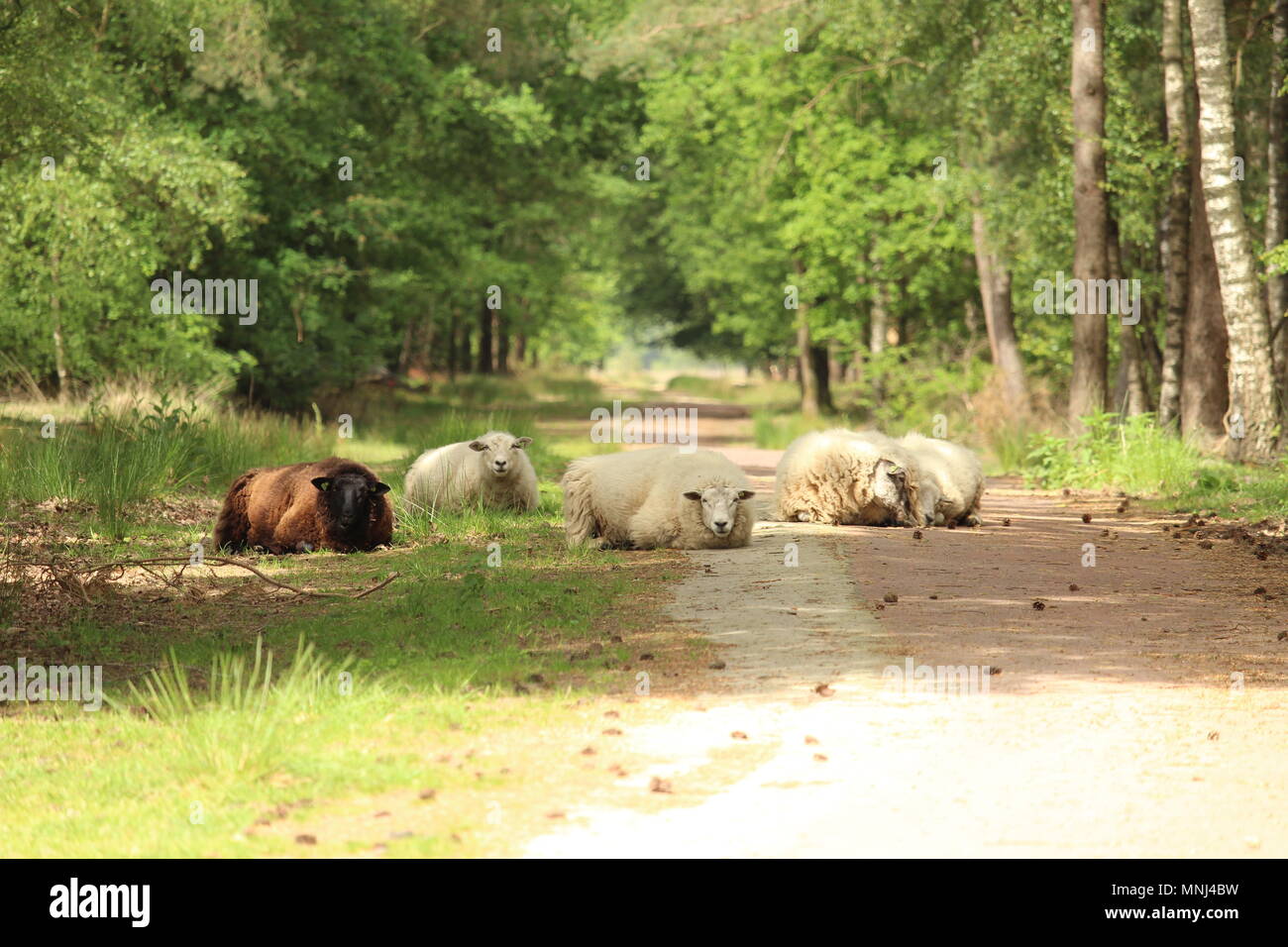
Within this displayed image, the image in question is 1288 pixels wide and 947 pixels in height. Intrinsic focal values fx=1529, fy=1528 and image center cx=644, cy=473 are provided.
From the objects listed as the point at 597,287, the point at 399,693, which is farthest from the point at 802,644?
the point at 597,287

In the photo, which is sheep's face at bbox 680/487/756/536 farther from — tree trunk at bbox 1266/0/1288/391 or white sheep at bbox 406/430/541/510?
tree trunk at bbox 1266/0/1288/391

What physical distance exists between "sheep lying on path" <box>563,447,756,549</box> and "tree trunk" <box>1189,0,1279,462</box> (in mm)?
8453

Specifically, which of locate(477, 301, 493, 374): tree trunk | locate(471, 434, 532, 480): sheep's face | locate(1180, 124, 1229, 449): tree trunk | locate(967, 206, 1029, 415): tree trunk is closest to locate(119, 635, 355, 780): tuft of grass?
locate(471, 434, 532, 480): sheep's face

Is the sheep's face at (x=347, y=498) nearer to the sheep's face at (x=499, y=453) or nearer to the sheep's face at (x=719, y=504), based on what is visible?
the sheep's face at (x=499, y=453)

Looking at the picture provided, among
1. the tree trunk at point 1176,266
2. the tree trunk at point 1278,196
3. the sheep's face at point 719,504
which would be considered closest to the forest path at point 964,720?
the sheep's face at point 719,504

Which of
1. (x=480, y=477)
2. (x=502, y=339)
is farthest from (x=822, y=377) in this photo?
(x=480, y=477)

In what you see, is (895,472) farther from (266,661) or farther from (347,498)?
(266,661)

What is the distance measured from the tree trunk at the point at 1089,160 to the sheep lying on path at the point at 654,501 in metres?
10.2

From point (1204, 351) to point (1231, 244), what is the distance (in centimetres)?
234

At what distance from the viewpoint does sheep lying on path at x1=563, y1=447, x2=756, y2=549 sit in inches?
547

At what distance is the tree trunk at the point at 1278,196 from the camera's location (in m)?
21.4

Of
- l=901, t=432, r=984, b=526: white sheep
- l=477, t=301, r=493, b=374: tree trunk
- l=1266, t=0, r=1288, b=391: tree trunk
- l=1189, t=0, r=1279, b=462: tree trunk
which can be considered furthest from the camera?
l=477, t=301, r=493, b=374: tree trunk

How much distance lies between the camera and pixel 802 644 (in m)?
9.43
